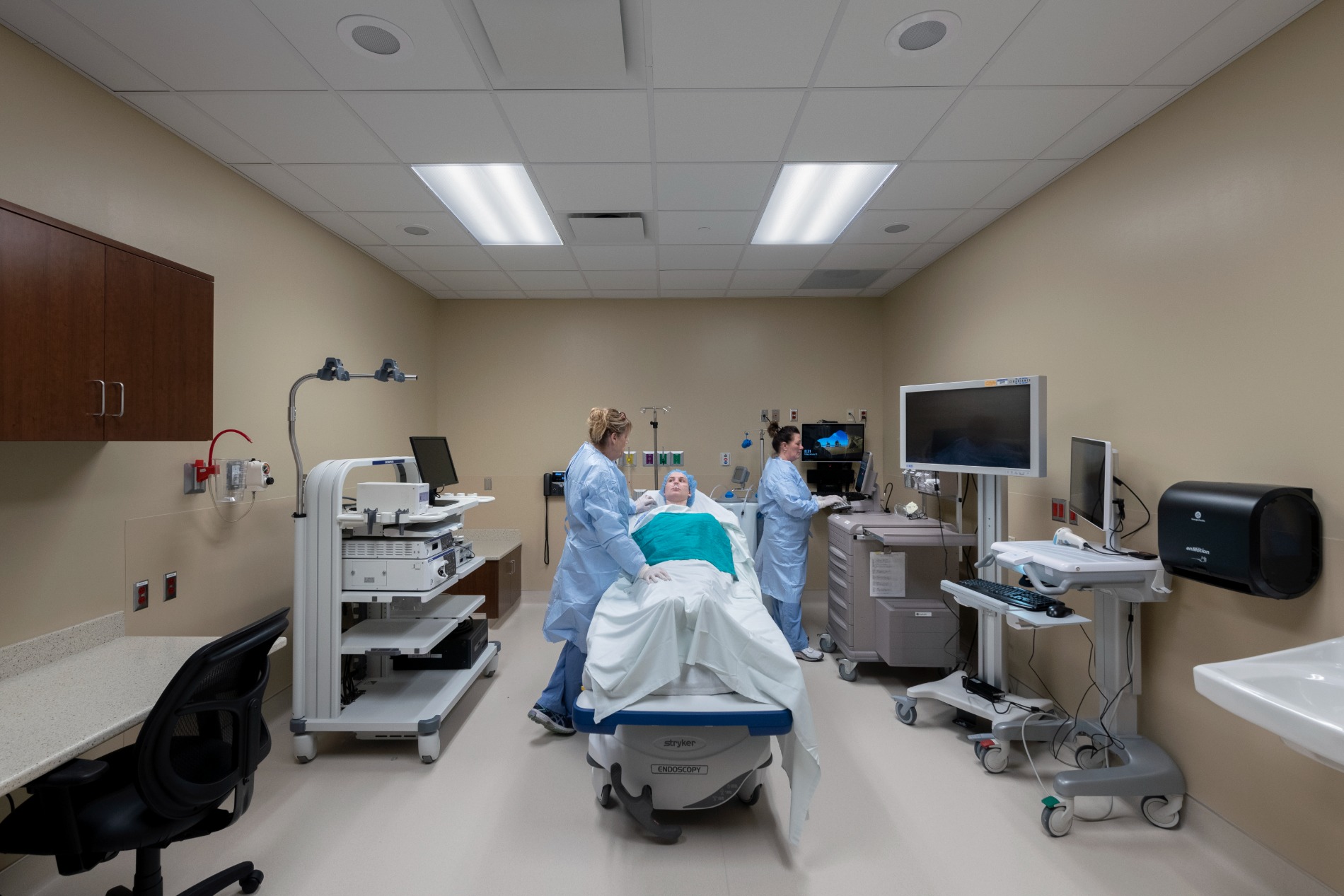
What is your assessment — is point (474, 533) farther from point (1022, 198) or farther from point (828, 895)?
point (1022, 198)

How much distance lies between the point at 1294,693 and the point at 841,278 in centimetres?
359

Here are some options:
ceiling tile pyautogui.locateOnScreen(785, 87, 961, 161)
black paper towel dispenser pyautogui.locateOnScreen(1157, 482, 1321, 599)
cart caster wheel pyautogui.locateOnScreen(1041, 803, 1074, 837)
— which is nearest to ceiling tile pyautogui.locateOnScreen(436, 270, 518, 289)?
ceiling tile pyautogui.locateOnScreen(785, 87, 961, 161)

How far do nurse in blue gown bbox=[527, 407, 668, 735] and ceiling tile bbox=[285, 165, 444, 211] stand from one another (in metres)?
1.44

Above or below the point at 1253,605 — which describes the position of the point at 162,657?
below

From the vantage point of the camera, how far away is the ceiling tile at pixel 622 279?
442cm

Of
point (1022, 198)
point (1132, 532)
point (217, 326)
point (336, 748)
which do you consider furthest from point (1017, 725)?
point (217, 326)

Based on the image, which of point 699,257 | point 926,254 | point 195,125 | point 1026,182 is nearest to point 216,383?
point 195,125

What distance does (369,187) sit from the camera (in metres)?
2.94

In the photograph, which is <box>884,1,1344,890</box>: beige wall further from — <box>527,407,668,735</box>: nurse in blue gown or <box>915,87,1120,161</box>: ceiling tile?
<box>527,407,668,735</box>: nurse in blue gown

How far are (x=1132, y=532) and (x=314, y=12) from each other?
341cm

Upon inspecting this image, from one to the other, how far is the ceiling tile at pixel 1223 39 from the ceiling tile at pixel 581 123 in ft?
5.83

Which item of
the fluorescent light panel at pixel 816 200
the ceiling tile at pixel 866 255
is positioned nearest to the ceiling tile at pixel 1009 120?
the fluorescent light panel at pixel 816 200

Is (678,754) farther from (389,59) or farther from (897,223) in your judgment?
(897,223)

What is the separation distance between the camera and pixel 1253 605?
198 centimetres
